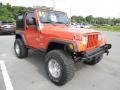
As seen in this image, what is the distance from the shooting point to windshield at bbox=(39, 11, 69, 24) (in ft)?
19.9

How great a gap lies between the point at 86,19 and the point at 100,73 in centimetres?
9793

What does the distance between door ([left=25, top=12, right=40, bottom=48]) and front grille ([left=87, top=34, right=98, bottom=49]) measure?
1784 millimetres

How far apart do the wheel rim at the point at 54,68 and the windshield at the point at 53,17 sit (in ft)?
5.20

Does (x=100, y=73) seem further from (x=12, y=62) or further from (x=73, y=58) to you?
(x=12, y=62)

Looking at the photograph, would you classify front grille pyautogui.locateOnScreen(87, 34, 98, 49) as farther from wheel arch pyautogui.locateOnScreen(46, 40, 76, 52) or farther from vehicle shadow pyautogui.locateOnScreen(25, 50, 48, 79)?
vehicle shadow pyautogui.locateOnScreen(25, 50, 48, 79)

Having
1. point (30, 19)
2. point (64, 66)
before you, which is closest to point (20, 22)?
point (30, 19)

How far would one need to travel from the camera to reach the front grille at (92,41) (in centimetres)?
489

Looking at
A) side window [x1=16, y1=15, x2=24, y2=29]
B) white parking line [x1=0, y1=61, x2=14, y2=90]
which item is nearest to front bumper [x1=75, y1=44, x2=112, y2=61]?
white parking line [x1=0, y1=61, x2=14, y2=90]

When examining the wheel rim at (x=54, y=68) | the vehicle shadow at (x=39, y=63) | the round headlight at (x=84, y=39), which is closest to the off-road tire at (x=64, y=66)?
the wheel rim at (x=54, y=68)

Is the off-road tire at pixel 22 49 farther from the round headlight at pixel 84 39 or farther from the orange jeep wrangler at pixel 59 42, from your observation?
the round headlight at pixel 84 39

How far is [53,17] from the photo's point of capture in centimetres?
631

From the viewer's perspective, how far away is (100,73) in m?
5.71

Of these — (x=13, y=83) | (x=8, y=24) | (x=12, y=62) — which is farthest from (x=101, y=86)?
(x=8, y=24)

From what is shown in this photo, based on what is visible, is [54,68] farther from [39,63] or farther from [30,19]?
[30,19]
